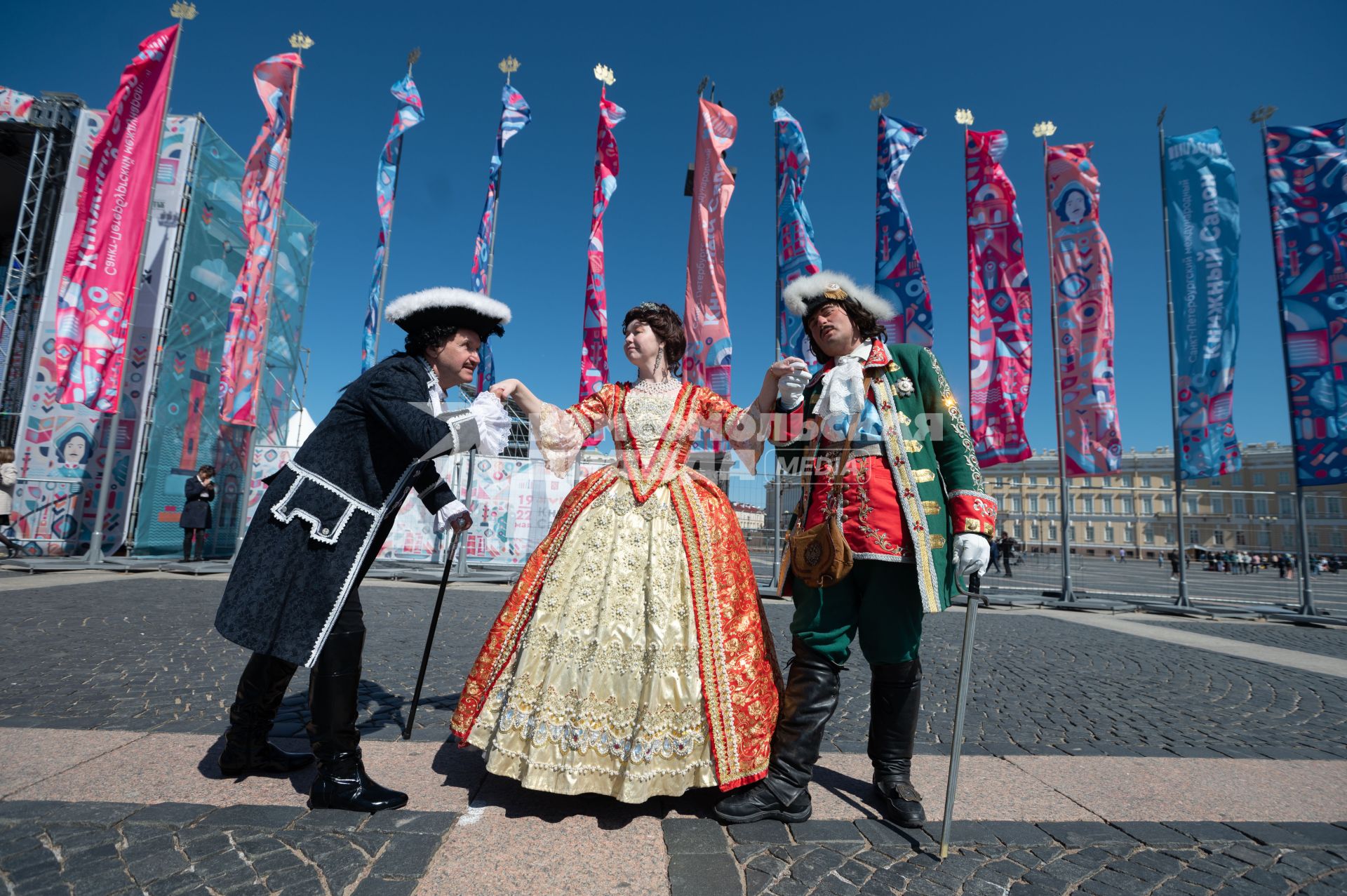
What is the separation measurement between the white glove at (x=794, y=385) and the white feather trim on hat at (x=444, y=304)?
1.12 m

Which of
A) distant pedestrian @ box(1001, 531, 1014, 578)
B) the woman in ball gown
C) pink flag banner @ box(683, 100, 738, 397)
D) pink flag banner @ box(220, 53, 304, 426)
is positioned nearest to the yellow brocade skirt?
the woman in ball gown

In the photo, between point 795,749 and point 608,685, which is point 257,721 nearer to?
point 608,685

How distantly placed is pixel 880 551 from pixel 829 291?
1.06 meters

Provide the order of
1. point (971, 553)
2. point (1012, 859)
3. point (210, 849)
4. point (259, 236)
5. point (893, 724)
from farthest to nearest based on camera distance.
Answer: point (259, 236), point (893, 724), point (971, 553), point (1012, 859), point (210, 849)

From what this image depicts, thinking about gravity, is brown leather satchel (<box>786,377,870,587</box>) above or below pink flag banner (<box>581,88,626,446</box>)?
below

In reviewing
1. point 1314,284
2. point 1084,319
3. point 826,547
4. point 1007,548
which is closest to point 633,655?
point 826,547

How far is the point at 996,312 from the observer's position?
33.8 feet

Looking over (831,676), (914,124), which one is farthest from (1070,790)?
(914,124)

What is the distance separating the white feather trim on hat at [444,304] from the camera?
2369 millimetres

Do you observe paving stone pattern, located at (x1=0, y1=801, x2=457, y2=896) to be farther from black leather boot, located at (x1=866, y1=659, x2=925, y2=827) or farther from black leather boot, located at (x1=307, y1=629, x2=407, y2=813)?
black leather boot, located at (x1=866, y1=659, x2=925, y2=827)

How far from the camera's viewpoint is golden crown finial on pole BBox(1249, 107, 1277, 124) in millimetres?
10047

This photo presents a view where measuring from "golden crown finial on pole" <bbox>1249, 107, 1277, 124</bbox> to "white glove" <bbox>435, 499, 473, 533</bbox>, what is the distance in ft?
45.9

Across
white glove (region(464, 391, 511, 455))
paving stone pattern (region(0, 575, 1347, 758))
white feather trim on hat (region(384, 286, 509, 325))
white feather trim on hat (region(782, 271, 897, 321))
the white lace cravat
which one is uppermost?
white feather trim on hat (region(782, 271, 897, 321))

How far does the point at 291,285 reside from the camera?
16.6 m
